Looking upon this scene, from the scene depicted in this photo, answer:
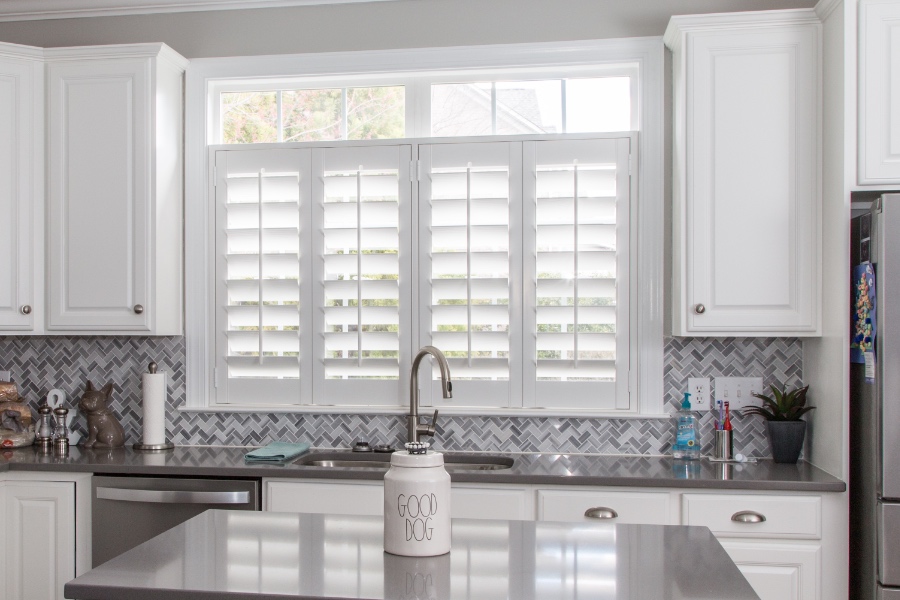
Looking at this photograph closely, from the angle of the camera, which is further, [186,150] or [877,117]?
[186,150]

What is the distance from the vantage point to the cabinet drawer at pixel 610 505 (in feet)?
8.50

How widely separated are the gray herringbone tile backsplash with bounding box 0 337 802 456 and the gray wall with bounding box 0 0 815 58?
4.15 feet

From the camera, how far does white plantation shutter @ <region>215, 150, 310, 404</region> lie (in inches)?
127

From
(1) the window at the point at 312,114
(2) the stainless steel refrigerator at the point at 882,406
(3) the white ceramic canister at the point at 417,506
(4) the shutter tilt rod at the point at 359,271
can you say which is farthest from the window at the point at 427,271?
(3) the white ceramic canister at the point at 417,506

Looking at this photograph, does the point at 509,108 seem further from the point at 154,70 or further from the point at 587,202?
the point at 154,70

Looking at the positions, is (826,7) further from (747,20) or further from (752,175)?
(752,175)

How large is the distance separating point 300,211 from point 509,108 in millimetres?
949

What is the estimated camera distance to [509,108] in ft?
10.7

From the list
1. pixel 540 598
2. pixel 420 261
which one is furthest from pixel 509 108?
pixel 540 598

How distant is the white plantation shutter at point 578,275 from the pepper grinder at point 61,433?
5.99 ft

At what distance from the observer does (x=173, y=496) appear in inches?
108

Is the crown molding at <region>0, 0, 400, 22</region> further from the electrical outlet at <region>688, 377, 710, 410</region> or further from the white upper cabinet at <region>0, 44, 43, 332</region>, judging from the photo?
the electrical outlet at <region>688, 377, 710, 410</region>

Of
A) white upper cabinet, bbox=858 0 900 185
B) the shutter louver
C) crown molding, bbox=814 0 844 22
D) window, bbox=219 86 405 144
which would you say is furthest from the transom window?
white upper cabinet, bbox=858 0 900 185

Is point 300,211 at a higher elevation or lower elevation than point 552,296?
higher
